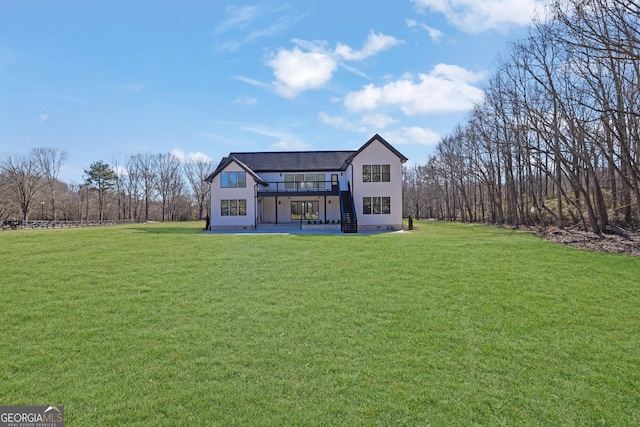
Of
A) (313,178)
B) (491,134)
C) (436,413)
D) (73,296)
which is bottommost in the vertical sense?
(436,413)

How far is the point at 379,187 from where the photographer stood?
24.4m

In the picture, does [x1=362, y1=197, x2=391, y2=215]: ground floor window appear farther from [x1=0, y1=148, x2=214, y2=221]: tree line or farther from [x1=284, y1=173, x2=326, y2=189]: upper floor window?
[x1=0, y1=148, x2=214, y2=221]: tree line

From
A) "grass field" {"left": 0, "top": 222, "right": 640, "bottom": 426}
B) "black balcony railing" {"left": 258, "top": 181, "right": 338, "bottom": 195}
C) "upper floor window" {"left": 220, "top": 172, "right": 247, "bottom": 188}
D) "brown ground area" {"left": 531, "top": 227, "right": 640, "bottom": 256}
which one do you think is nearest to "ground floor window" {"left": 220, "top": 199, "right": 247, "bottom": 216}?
"upper floor window" {"left": 220, "top": 172, "right": 247, "bottom": 188}

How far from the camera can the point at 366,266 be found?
9.98 meters

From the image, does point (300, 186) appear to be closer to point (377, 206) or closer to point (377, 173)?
point (377, 173)

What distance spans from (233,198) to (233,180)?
4.52 ft

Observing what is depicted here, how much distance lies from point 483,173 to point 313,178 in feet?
66.9

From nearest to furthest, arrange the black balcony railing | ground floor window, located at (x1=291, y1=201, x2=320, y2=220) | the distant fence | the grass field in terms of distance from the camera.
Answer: the grass field < the black balcony railing < ground floor window, located at (x1=291, y1=201, x2=320, y2=220) < the distant fence

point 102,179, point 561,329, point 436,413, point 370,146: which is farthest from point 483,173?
point 102,179

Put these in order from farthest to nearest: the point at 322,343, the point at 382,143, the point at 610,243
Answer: the point at 382,143 → the point at 610,243 → the point at 322,343

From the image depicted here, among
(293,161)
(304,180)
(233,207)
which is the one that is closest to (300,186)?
(304,180)

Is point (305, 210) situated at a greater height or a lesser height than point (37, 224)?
greater

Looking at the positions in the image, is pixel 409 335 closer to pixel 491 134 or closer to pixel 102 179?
pixel 491 134

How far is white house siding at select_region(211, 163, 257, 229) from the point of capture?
2583 cm
